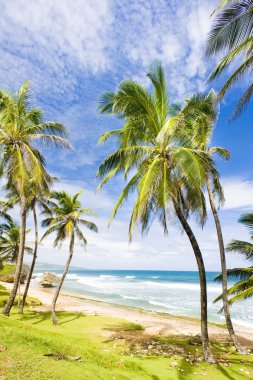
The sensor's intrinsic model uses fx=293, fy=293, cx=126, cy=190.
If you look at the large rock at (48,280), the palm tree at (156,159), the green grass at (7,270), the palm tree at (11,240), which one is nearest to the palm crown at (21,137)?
the palm tree at (156,159)

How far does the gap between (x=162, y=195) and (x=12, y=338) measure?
511 centimetres

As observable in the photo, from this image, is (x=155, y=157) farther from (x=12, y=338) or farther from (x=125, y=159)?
(x=12, y=338)

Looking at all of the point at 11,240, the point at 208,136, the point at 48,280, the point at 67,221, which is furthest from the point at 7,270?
the point at 208,136

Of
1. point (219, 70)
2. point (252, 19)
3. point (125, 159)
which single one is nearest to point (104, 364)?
point (125, 159)

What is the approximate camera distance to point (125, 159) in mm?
10594

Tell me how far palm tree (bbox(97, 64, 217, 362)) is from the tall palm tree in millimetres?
801

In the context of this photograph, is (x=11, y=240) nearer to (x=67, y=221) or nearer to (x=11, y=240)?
(x=11, y=240)

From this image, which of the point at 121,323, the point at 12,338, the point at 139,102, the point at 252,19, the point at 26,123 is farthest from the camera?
the point at 121,323

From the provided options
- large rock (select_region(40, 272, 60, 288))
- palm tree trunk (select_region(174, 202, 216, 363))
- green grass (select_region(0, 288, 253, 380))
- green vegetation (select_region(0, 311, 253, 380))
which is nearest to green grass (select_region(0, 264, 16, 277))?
large rock (select_region(40, 272, 60, 288))

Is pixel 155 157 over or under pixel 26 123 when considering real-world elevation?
under

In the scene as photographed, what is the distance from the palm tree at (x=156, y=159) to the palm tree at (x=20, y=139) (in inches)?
163

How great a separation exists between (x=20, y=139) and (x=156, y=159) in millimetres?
8163

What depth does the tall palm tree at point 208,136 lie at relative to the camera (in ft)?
35.0

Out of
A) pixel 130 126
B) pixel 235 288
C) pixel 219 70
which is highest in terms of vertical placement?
pixel 219 70
